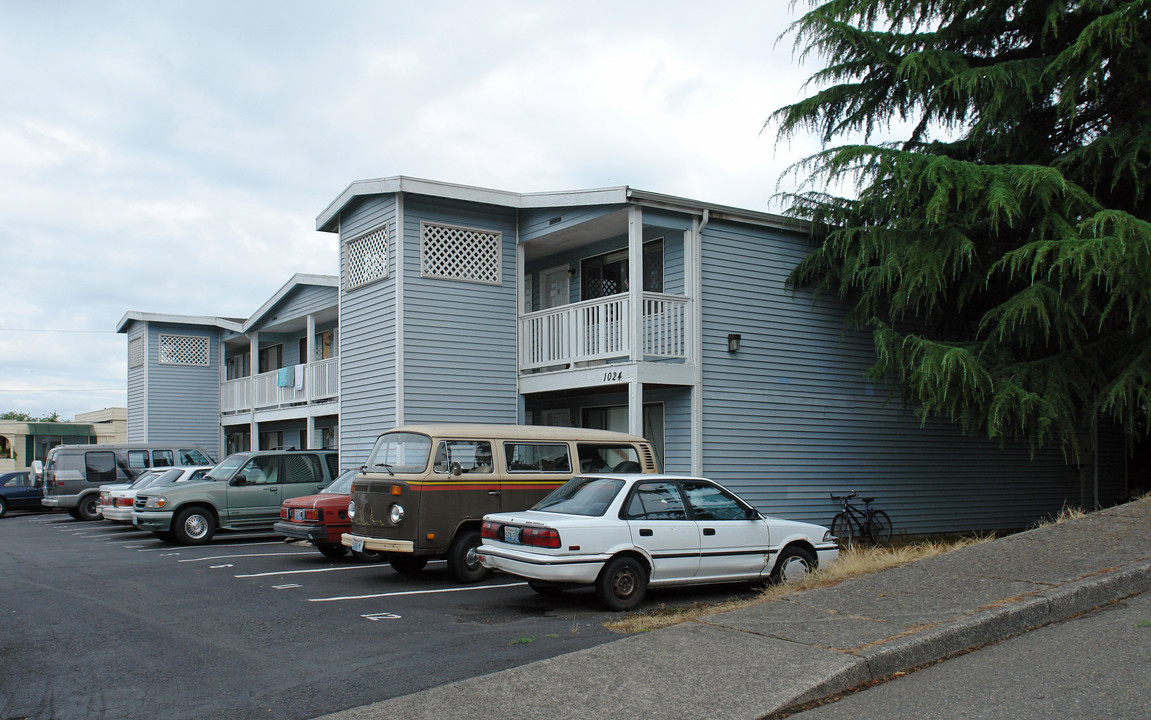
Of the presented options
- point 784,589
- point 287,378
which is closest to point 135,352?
point 287,378

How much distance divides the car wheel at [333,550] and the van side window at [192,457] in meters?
10.7

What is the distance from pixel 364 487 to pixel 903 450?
36.4 feet

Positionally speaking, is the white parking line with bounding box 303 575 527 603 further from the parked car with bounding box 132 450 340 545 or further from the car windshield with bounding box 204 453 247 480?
the car windshield with bounding box 204 453 247 480

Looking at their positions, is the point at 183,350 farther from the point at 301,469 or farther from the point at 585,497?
the point at 585,497

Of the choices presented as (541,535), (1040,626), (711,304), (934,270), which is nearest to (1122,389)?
(934,270)

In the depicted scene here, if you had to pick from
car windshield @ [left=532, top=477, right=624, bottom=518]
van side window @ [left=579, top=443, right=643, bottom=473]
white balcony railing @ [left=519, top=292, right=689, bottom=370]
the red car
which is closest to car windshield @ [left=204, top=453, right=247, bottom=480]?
the red car

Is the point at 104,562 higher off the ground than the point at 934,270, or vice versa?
the point at 934,270

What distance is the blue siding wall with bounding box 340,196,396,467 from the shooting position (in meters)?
17.2

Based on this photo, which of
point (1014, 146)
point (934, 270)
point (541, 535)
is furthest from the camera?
point (1014, 146)

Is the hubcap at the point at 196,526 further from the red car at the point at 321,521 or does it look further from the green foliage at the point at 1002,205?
the green foliage at the point at 1002,205

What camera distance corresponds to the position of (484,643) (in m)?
7.92

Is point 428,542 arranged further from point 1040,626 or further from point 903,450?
point 903,450

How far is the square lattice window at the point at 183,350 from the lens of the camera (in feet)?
106

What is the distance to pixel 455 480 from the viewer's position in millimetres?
11531
